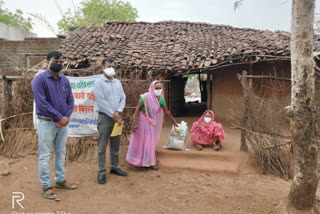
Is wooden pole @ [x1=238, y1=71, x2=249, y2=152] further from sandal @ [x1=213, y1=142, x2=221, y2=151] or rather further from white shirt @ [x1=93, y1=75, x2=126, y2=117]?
white shirt @ [x1=93, y1=75, x2=126, y2=117]

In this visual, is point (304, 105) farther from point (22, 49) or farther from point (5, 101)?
point (22, 49)

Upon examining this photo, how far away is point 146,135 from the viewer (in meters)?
4.37

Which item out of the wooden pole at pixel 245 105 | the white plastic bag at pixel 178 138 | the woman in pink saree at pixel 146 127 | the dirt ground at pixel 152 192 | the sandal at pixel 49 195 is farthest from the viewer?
the white plastic bag at pixel 178 138

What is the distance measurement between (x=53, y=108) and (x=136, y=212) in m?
1.64

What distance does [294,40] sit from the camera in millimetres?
2816

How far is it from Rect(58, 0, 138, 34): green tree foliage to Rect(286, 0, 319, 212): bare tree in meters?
24.2

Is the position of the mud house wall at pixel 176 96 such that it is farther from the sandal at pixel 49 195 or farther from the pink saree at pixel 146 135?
the sandal at pixel 49 195

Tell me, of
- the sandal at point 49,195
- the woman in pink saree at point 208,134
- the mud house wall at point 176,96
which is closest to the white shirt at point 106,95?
the sandal at point 49,195

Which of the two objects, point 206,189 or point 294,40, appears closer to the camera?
point 294,40

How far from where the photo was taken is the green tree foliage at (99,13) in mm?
25703

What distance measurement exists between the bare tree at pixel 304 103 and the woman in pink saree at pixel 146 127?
2.13 metres

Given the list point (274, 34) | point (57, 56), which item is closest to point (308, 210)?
point (57, 56)

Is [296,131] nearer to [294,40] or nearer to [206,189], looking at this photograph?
[294,40]

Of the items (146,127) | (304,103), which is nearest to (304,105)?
(304,103)
